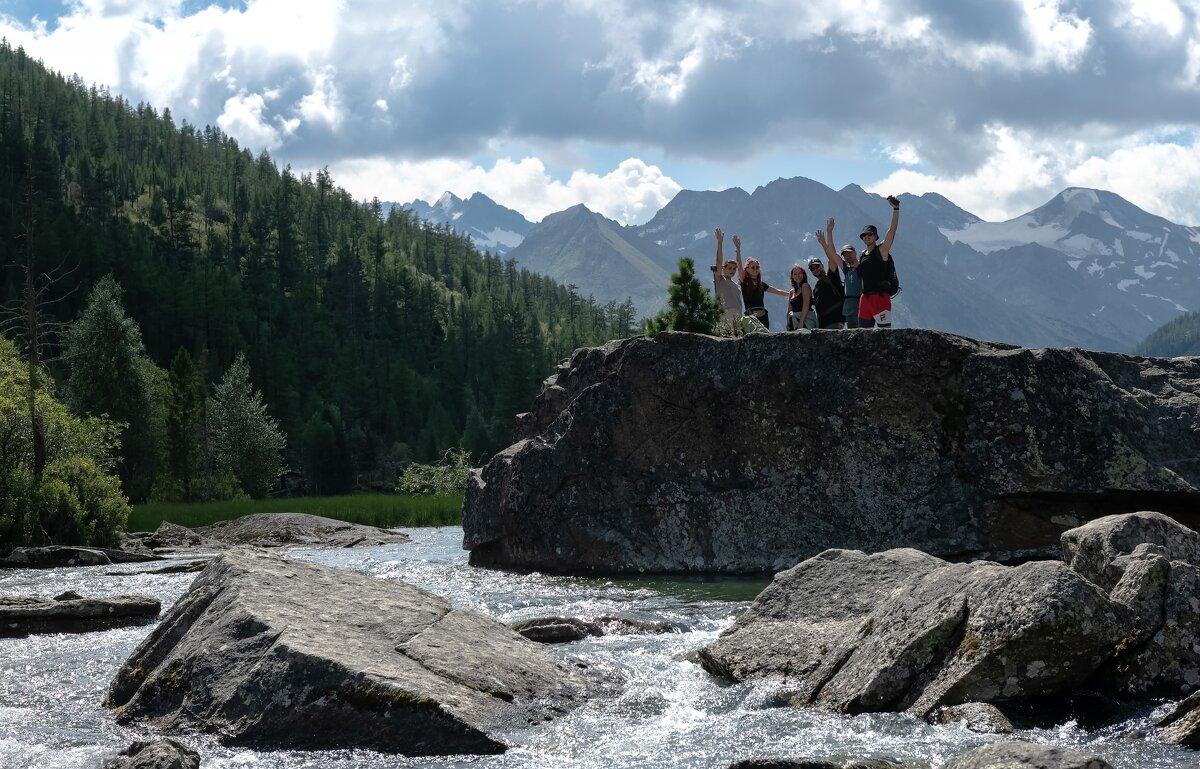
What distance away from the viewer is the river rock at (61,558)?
28719mm

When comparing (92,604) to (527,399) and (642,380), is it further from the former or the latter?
(527,399)

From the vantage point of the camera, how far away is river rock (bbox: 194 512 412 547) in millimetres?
39469

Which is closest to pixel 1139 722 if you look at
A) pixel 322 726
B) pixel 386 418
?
pixel 322 726

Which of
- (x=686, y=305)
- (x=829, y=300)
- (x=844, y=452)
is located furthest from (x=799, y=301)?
(x=686, y=305)

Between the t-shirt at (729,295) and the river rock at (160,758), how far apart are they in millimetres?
18020

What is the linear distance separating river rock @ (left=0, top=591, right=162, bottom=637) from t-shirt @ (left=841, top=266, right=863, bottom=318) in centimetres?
1441

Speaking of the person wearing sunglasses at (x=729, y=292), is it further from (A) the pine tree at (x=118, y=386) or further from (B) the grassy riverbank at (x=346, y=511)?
(A) the pine tree at (x=118, y=386)

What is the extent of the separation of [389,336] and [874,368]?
156049 millimetres

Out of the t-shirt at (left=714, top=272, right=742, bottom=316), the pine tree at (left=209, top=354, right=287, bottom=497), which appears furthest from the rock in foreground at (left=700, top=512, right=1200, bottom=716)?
the pine tree at (left=209, top=354, right=287, bottom=497)

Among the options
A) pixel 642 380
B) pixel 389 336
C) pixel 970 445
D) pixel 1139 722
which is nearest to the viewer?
pixel 1139 722

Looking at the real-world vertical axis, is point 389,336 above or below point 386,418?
above

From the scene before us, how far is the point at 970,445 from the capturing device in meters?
19.8

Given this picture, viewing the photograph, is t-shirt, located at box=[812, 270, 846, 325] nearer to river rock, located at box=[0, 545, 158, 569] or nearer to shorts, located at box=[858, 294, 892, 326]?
shorts, located at box=[858, 294, 892, 326]

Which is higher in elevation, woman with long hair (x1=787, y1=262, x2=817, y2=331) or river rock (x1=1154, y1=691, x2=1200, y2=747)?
woman with long hair (x1=787, y1=262, x2=817, y2=331)
